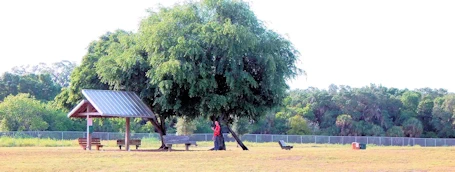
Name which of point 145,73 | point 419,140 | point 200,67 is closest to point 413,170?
point 200,67

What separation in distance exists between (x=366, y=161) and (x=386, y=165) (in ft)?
6.71

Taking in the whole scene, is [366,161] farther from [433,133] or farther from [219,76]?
[433,133]

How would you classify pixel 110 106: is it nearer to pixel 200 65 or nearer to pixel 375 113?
pixel 200 65

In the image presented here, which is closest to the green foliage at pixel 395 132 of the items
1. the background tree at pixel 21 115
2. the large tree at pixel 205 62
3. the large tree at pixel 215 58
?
the background tree at pixel 21 115

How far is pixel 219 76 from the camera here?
41.8 metres

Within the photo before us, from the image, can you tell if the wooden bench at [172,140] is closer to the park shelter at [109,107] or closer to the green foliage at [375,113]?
the park shelter at [109,107]

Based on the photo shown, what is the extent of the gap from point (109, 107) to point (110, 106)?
0.64 ft

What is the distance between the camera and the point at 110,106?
1503 inches

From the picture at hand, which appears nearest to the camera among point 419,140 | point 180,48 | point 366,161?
point 366,161

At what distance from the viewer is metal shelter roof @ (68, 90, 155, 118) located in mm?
37594

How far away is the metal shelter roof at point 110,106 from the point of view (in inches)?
1480

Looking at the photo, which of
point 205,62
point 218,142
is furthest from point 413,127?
point 205,62

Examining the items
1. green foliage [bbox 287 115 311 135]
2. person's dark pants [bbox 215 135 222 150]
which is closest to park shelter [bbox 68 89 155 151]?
person's dark pants [bbox 215 135 222 150]

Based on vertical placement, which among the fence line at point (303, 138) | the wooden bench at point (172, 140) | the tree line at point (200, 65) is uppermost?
the tree line at point (200, 65)
